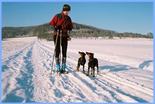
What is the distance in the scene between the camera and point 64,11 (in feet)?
29.8

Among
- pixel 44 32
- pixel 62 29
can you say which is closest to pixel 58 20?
pixel 62 29

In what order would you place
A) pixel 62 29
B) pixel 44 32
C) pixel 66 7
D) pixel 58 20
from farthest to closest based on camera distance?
pixel 44 32
pixel 62 29
pixel 58 20
pixel 66 7

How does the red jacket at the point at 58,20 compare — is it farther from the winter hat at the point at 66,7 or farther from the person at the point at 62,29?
the winter hat at the point at 66,7

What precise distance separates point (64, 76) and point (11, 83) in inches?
76.0

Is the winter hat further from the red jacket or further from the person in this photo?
the red jacket

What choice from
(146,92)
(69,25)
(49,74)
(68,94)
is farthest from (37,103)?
(69,25)

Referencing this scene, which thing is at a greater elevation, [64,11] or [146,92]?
[64,11]

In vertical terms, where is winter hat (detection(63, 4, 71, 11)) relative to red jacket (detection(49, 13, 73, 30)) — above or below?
above

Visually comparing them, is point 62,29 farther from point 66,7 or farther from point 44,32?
point 44,32

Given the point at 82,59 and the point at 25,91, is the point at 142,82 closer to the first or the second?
the point at 82,59

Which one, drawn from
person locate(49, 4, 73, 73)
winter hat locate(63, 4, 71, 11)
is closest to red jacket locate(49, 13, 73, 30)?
person locate(49, 4, 73, 73)

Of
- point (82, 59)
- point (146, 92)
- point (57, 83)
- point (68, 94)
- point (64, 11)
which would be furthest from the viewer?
point (82, 59)

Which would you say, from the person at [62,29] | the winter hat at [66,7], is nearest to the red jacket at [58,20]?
the person at [62,29]

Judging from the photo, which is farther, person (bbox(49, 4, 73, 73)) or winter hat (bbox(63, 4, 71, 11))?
person (bbox(49, 4, 73, 73))
